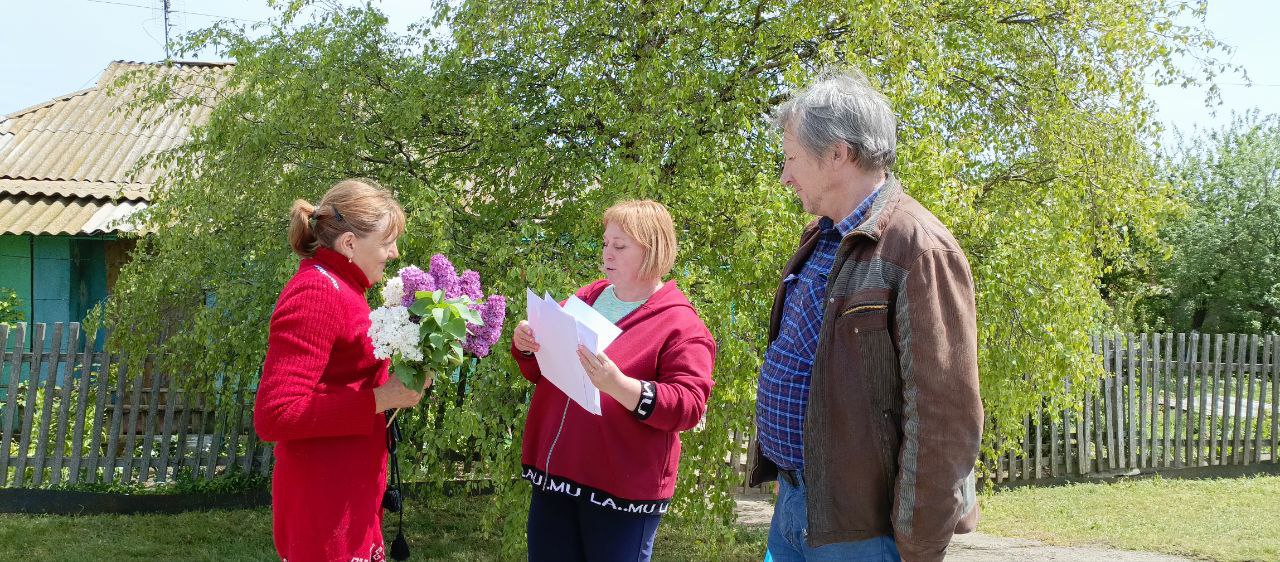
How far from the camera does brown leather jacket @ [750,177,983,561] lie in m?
1.80

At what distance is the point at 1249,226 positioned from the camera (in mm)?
16188

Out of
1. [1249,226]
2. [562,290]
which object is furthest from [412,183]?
[1249,226]

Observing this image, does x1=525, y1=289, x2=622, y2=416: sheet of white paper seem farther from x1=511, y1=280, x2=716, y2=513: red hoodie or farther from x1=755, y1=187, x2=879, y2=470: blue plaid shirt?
x1=755, y1=187, x2=879, y2=470: blue plaid shirt

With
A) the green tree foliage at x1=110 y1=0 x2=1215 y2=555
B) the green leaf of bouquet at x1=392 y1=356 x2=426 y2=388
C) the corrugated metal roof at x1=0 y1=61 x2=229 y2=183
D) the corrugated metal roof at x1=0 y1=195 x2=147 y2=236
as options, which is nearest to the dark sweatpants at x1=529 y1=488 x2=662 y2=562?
the green leaf of bouquet at x1=392 y1=356 x2=426 y2=388

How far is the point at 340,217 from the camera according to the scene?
8.09ft

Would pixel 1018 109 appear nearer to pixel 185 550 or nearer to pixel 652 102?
pixel 652 102

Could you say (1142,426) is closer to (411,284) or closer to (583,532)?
(583,532)

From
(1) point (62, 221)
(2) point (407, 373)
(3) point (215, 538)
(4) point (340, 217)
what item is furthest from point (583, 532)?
(1) point (62, 221)

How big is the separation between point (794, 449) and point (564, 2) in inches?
149

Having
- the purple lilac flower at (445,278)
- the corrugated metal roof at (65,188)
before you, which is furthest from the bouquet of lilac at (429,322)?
the corrugated metal roof at (65,188)

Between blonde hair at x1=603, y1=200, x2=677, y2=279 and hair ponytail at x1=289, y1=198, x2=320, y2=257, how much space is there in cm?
86

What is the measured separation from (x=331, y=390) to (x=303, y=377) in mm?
102

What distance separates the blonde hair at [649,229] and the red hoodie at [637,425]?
4.2 inches

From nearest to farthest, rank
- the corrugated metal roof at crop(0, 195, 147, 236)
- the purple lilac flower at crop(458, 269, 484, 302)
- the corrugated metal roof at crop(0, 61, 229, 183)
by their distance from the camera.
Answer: the purple lilac flower at crop(458, 269, 484, 302) < the corrugated metal roof at crop(0, 195, 147, 236) < the corrugated metal roof at crop(0, 61, 229, 183)
